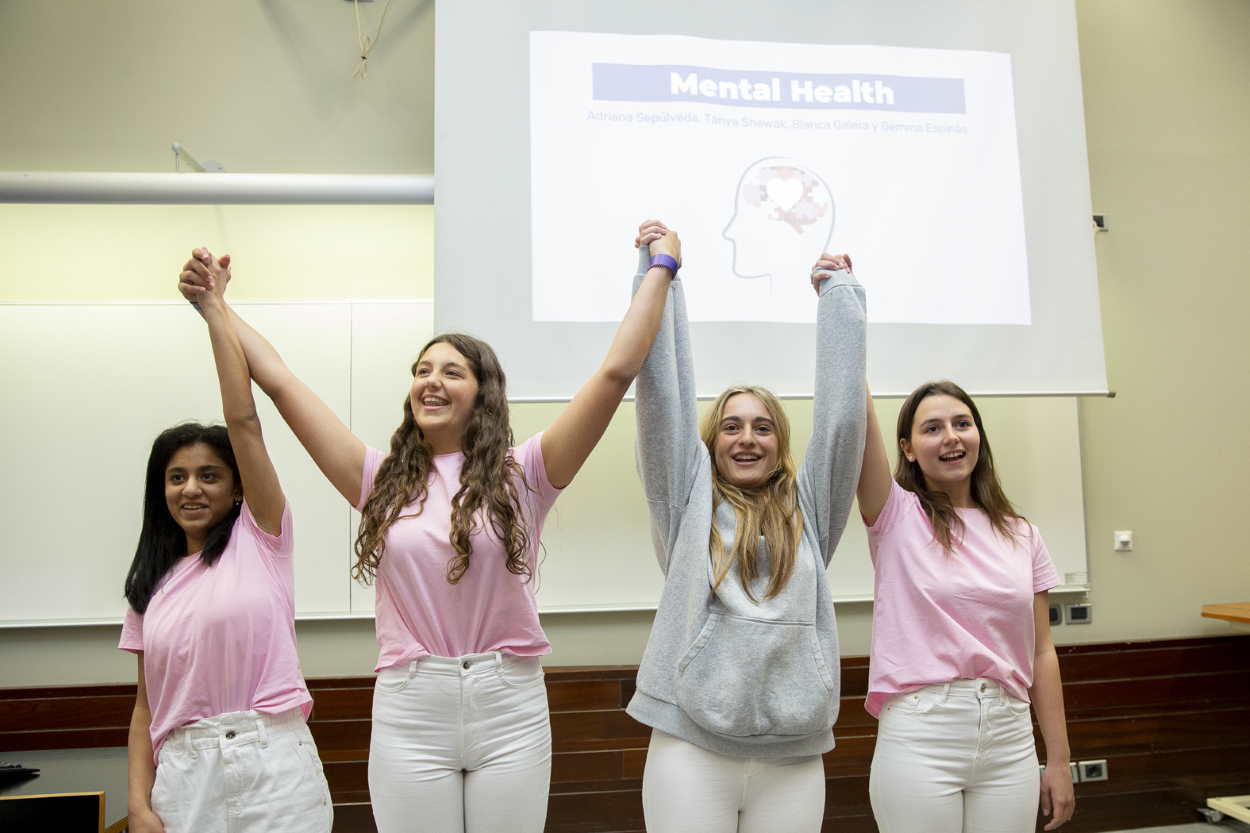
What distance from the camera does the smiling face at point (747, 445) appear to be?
1587 mm

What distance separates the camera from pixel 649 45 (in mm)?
2635

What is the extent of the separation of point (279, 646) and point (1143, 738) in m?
3.07

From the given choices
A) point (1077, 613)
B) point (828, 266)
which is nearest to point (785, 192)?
point (828, 266)

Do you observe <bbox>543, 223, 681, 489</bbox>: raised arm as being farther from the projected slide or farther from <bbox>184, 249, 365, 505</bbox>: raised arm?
the projected slide

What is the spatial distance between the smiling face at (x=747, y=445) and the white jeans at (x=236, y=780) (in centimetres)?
90

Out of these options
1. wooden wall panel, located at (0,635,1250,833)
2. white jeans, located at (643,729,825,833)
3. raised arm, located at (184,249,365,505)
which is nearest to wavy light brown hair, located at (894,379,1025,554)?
white jeans, located at (643,729,825,833)

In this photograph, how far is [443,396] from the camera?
5.15ft

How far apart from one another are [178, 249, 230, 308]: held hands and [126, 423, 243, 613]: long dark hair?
26 centimetres

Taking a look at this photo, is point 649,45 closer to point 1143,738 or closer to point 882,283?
point 882,283

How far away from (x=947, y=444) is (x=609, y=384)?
76 centimetres

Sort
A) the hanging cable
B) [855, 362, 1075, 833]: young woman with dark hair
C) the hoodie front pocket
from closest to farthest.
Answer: the hoodie front pocket → [855, 362, 1075, 833]: young woman with dark hair → the hanging cable

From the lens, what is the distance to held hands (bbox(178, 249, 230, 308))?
4.95ft

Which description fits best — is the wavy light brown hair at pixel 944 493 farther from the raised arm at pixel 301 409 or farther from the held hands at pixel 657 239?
the raised arm at pixel 301 409

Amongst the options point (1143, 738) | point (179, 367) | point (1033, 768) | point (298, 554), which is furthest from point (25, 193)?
point (1143, 738)
